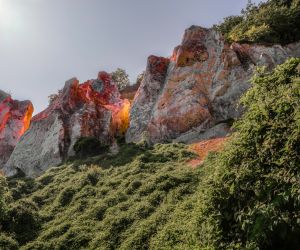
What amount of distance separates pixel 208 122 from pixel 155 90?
281 inches

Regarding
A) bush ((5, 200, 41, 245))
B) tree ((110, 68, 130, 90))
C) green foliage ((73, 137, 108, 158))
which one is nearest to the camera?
bush ((5, 200, 41, 245))

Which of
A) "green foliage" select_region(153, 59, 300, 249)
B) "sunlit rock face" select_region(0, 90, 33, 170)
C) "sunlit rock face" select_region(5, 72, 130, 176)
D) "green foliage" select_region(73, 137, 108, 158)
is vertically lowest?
"green foliage" select_region(153, 59, 300, 249)

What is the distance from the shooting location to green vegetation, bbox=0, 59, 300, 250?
32.0 feet

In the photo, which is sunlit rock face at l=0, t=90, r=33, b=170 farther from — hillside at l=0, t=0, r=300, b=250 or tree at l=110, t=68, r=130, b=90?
tree at l=110, t=68, r=130, b=90

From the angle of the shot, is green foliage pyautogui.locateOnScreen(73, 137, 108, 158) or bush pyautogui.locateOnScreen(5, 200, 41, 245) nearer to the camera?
bush pyautogui.locateOnScreen(5, 200, 41, 245)

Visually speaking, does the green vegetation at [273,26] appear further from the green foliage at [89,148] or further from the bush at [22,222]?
the bush at [22,222]

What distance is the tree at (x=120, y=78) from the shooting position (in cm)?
5953

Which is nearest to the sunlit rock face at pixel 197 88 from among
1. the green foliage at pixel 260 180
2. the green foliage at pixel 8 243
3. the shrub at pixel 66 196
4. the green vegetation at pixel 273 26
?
the green vegetation at pixel 273 26

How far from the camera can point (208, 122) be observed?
27062 mm

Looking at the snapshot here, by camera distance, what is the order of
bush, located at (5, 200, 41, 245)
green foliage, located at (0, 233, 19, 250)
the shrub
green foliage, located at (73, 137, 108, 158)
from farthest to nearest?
green foliage, located at (73, 137, 108, 158) < the shrub < bush, located at (5, 200, 41, 245) < green foliage, located at (0, 233, 19, 250)

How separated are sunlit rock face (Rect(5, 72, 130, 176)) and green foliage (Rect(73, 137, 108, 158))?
3.71ft

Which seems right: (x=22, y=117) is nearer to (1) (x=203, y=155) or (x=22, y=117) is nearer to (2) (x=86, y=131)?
(2) (x=86, y=131)

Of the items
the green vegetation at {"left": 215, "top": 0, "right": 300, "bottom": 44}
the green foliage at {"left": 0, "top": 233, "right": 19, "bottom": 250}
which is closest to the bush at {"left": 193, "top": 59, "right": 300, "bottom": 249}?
the green foliage at {"left": 0, "top": 233, "right": 19, "bottom": 250}

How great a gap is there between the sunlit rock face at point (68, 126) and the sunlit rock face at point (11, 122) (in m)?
3.53
